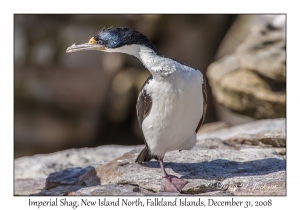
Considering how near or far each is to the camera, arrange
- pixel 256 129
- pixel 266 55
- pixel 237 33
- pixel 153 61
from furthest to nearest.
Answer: pixel 237 33 < pixel 266 55 < pixel 256 129 < pixel 153 61

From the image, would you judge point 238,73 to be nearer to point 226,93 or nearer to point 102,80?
point 226,93

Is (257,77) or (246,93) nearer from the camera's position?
(257,77)

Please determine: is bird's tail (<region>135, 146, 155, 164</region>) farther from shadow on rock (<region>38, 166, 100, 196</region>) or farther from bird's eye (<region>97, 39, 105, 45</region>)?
bird's eye (<region>97, 39, 105, 45</region>)

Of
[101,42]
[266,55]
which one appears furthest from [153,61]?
[266,55]

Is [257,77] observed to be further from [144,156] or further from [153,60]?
[153,60]

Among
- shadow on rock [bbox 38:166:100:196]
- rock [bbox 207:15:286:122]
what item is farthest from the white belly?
rock [bbox 207:15:286:122]

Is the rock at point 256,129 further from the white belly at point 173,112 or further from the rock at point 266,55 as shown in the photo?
the white belly at point 173,112
